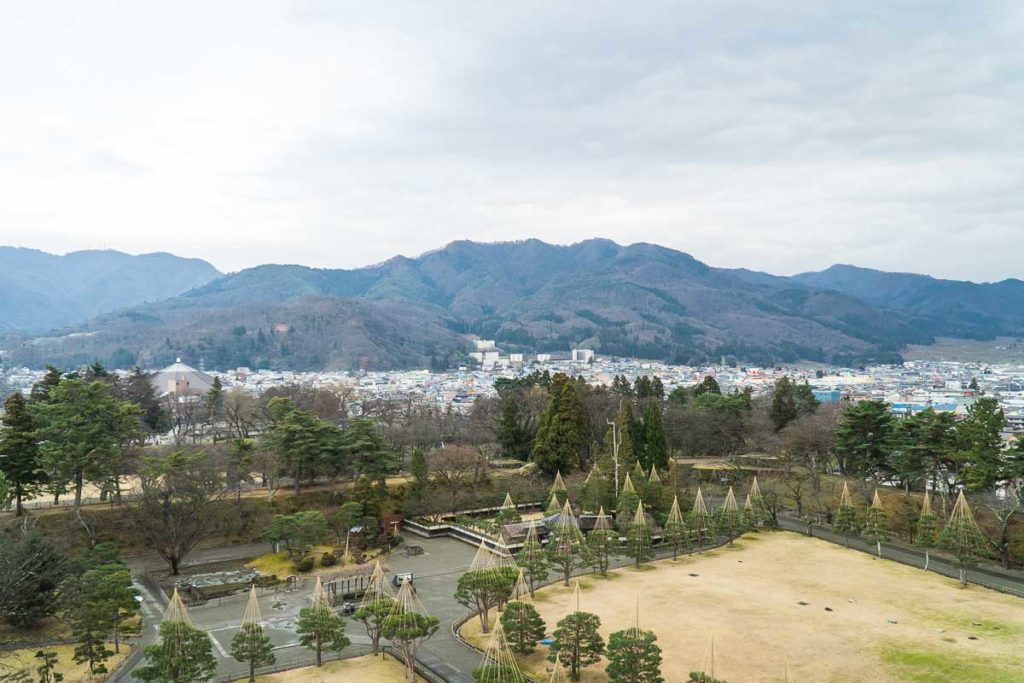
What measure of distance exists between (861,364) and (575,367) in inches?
2971

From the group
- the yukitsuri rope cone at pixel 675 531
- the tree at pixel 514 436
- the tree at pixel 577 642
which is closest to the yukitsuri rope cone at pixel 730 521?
the yukitsuri rope cone at pixel 675 531

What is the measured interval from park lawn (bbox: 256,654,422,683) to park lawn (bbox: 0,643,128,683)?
4.11 metres

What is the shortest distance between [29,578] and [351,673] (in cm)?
988

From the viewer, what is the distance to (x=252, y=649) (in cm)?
1634

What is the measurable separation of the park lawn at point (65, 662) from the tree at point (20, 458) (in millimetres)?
10075

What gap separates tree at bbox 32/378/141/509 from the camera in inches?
1006

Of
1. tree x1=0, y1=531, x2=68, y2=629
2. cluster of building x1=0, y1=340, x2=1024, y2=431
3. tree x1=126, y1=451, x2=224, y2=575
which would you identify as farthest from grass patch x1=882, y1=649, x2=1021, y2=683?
cluster of building x1=0, y1=340, x2=1024, y2=431

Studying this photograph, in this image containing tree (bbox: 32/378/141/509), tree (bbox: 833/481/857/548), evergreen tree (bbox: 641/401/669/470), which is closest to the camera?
tree (bbox: 32/378/141/509)

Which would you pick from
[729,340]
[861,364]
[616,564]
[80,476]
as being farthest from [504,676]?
[729,340]

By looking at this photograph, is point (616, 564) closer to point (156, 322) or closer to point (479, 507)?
point (479, 507)

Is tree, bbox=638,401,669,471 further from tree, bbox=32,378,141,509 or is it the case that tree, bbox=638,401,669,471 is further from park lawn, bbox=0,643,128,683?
park lawn, bbox=0,643,128,683

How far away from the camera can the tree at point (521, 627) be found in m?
17.4

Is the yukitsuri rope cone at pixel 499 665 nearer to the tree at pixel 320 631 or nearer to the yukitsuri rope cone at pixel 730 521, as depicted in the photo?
the tree at pixel 320 631

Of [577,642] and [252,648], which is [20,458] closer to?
[252,648]
